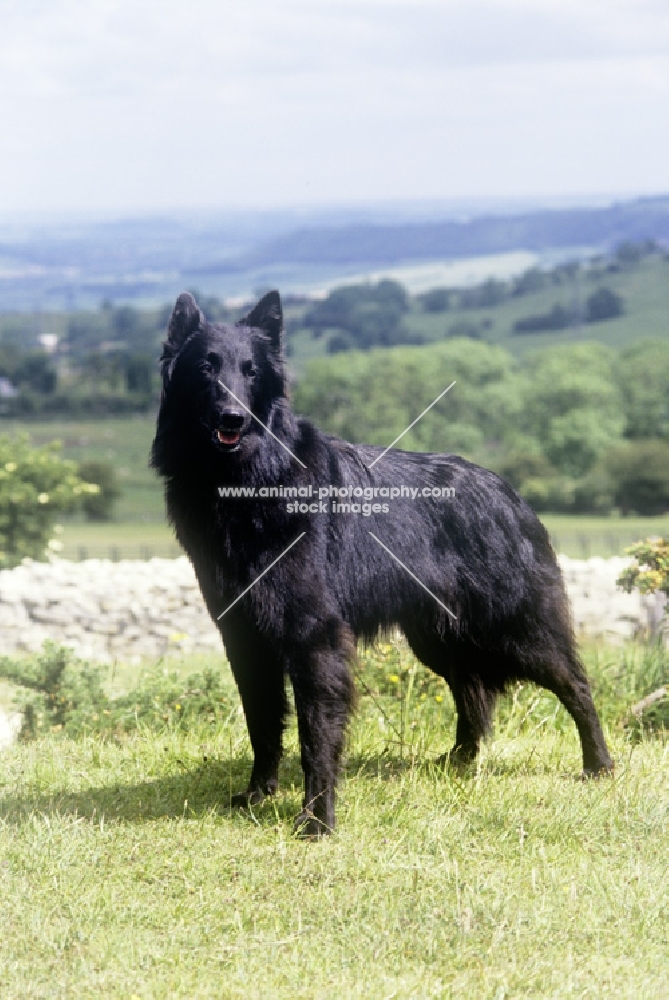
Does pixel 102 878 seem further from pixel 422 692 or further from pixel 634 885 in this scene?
pixel 422 692

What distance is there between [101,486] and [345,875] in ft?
126

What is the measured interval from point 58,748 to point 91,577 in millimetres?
6201

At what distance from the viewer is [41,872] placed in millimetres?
4559

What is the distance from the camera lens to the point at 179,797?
5395 mm

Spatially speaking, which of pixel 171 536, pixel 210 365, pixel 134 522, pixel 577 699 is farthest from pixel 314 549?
pixel 134 522

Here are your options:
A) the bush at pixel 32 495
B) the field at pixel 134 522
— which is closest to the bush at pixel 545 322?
the field at pixel 134 522

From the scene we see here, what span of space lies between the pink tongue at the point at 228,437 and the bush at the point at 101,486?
35.8 meters

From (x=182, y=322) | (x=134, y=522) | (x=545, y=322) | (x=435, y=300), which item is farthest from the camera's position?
(x=545, y=322)

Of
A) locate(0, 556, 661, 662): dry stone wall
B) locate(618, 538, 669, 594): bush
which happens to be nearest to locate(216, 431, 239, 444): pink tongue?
locate(618, 538, 669, 594): bush

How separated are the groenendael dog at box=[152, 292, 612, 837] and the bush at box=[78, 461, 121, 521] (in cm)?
3525

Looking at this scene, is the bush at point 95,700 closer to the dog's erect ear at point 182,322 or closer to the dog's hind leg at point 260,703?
the dog's hind leg at point 260,703

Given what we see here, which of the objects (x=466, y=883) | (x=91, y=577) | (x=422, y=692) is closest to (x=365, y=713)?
(x=422, y=692)

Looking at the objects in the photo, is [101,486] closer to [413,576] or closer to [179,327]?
[413,576]

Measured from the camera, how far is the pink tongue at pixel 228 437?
4668mm
